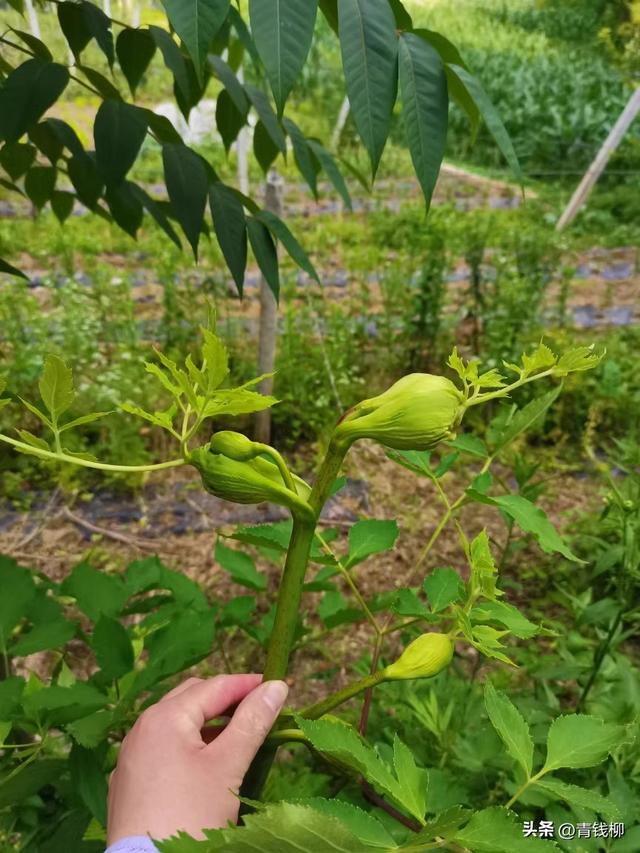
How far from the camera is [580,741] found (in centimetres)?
52

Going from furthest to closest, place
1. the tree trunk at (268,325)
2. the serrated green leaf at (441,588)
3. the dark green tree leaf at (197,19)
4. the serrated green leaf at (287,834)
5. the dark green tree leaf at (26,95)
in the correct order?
the tree trunk at (268,325) < the dark green tree leaf at (26,95) < the serrated green leaf at (441,588) < the dark green tree leaf at (197,19) < the serrated green leaf at (287,834)

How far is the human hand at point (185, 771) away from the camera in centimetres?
47

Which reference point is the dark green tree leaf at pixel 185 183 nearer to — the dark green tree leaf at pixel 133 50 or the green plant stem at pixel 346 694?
the dark green tree leaf at pixel 133 50

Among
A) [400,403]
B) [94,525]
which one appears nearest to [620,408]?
[94,525]

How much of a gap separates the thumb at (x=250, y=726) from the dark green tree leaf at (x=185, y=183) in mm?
504

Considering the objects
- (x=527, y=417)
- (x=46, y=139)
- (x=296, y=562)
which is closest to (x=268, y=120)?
(x=46, y=139)

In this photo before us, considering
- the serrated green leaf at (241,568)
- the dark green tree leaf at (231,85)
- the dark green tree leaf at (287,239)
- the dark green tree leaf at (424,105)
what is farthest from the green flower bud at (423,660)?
the dark green tree leaf at (231,85)

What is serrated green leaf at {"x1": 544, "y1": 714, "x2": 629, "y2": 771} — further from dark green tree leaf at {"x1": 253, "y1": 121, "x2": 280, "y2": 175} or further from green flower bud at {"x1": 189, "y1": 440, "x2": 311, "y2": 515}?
dark green tree leaf at {"x1": 253, "y1": 121, "x2": 280, "y2": 175}

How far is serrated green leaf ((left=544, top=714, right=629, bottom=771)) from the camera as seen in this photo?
509mm

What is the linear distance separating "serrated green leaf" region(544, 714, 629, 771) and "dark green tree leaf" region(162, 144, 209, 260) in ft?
2.01

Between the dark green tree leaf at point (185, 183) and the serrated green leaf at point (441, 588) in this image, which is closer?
the serrated green leaf at point (441, 588)

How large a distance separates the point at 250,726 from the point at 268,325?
5.92 ft

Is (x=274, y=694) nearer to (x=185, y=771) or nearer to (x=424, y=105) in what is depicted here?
(x=185, y=771)

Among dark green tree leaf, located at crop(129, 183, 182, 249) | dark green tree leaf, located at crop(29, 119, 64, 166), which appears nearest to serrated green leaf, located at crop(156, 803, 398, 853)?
dark green tree leaf, located at crop(129, 183, 182, 249)
